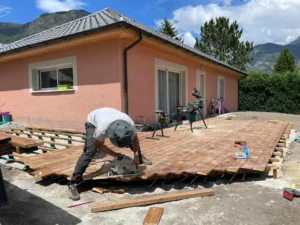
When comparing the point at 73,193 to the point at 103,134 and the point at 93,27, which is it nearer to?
the point at 103,134

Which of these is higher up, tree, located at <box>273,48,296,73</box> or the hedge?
tree, located at <box>273,48,296,73</box>

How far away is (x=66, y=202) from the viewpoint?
2.96 meters

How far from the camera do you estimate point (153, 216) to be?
2.55 m

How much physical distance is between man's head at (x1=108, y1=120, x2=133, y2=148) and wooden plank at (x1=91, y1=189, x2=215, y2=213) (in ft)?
2.23

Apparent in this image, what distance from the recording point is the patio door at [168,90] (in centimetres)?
898

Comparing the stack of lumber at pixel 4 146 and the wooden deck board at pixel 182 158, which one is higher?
the stack of lumber at pixel 4 146

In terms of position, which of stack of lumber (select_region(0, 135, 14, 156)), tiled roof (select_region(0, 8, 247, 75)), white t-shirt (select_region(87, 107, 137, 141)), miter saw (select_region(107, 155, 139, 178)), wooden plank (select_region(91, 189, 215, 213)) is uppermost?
tiled roof (select_region(0, 8, 247, 75))

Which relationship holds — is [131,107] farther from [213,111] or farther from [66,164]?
[213,111]

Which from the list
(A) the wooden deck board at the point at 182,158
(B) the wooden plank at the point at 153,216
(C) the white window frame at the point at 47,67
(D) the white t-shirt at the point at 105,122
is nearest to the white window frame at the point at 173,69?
(C) the white window frame at the point at 47,67

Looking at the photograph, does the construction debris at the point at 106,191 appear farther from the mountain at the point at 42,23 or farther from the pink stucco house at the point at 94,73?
the mountain at the point at 42,23

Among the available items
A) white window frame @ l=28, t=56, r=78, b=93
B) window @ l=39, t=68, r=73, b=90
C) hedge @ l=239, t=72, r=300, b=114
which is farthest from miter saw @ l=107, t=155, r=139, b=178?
hedge @ l=239, t=72, r=300, b=114

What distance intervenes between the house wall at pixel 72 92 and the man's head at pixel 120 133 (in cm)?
376

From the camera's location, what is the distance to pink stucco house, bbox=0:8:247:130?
655 centimetres

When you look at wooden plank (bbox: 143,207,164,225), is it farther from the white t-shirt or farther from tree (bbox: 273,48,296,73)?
tree (bbox: 273,48,296,73)
